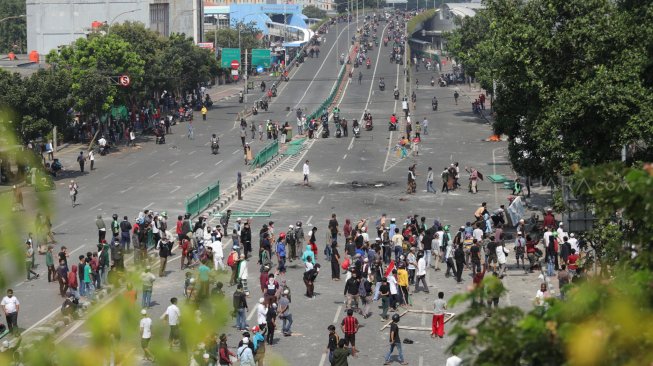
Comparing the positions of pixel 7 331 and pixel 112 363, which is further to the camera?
pixel 7 331

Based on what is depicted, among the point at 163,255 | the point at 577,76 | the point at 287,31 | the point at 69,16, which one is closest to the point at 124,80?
the point at 163,255

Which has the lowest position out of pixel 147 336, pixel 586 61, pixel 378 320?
pixel 378 320

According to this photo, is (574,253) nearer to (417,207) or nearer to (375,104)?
(417,207)

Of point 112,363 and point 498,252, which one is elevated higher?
point 112,363

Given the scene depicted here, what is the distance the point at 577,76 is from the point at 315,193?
16.4 m

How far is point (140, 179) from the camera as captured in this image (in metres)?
54.8

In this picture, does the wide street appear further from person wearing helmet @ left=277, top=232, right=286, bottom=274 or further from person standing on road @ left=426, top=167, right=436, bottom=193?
person standing on road @ left=426, top=167, right=436, bottom=193

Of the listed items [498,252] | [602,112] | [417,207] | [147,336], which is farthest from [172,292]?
[147,336]

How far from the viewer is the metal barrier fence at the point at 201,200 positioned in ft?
141

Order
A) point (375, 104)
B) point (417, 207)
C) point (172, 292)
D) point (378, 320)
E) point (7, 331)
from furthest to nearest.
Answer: point (375, 104), point (417, 207), point (172, 292), point (378, 320), point (7, 331)

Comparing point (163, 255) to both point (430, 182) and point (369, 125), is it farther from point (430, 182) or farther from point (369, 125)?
point (369, 125)

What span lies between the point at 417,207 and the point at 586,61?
12.0 meters

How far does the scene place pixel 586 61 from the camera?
37.0m

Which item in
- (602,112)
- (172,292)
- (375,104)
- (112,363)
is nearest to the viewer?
(112,363)
